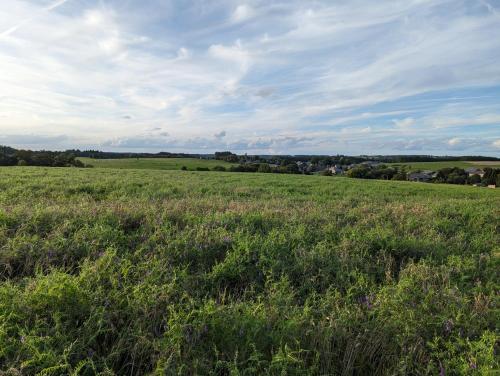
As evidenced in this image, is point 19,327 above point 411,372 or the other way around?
above

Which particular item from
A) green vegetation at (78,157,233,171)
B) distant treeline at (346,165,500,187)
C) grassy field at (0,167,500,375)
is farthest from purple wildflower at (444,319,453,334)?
distant treeline at (346,165,500,187)

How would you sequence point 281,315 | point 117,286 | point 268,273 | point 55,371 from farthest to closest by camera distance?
1. point 268,273
2. point 117,286
3. point 281,315
4. point 55,371

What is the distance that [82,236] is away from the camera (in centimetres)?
488

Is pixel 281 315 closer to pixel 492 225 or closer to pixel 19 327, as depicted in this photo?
pixel 19 327

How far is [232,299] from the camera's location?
3.73 metres

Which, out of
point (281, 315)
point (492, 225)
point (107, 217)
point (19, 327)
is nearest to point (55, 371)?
point (19, 327)

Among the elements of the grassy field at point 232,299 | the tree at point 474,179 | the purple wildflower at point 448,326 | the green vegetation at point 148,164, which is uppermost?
the green vegetation at point 148,164

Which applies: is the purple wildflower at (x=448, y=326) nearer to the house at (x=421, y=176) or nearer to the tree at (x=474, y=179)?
the house at (x=421, y=176)

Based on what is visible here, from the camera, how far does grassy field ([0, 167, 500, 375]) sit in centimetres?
262

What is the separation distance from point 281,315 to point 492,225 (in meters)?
8.23

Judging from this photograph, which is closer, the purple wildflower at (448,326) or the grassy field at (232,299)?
the grassy field at (232,299)

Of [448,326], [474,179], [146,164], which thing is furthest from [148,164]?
[474,179]

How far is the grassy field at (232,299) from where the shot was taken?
2617 mm

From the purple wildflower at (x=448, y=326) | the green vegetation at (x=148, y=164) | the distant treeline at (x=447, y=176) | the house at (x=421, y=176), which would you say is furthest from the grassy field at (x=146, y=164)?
the purple wildflower at (x=448, y=326)
